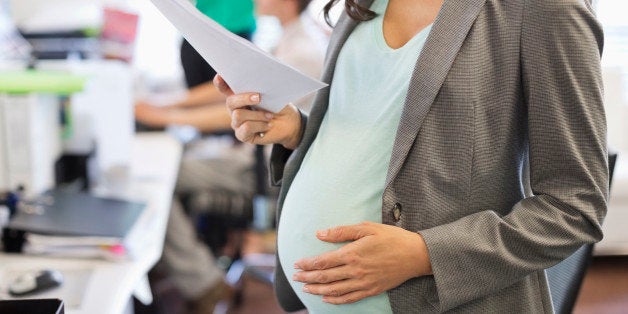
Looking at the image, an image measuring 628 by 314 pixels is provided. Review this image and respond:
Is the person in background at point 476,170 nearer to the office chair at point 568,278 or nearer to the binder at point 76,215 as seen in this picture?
the office chair at point 568,278

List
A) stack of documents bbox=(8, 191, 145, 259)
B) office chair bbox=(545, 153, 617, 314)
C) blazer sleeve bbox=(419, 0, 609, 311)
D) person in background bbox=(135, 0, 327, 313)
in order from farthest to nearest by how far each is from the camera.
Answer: person in background bbox=(135, 0, 327, 313)
stack of documents bbox=(8, 191, 145, 259)
office chair bbox=(545, 153, 617, 314)
blazer sleeve bbox=(419, 0, 609, 311)

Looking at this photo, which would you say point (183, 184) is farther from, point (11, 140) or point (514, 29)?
point (514, 29)

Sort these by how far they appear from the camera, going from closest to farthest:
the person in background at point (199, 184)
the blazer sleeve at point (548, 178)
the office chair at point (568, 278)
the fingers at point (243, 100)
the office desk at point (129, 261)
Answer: the blazer sleeve at point (548, 178)
the fingers at point (243, 100)
the office chair at point (568, 278)
the office desk at point (129, 261)
the person in background at point (199, 184)

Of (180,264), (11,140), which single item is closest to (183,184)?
(180,264)

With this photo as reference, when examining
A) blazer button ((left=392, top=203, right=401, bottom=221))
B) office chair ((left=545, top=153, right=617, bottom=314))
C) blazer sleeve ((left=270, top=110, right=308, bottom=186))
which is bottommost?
office chair ((left=545, top=153, right=617, bottom=314))

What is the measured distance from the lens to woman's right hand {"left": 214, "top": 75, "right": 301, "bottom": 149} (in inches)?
48.0

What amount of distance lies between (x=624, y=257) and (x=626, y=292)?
1.38ft

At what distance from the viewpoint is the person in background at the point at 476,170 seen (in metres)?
0.99

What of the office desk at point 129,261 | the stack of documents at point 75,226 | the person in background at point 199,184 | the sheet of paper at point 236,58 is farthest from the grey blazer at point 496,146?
the person in background at point 199,184

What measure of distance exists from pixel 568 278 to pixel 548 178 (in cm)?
64

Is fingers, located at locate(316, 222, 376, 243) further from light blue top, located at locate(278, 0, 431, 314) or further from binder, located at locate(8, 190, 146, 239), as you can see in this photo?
binder, located at locate(8, 190, 146, 239)

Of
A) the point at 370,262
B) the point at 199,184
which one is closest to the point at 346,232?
the point at 370,262

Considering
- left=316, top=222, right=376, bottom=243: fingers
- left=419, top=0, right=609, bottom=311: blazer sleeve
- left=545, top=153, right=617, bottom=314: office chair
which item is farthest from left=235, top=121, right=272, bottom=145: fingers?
left=545, top=153, right=617, bottom=314: office chair

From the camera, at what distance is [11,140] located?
226cm
